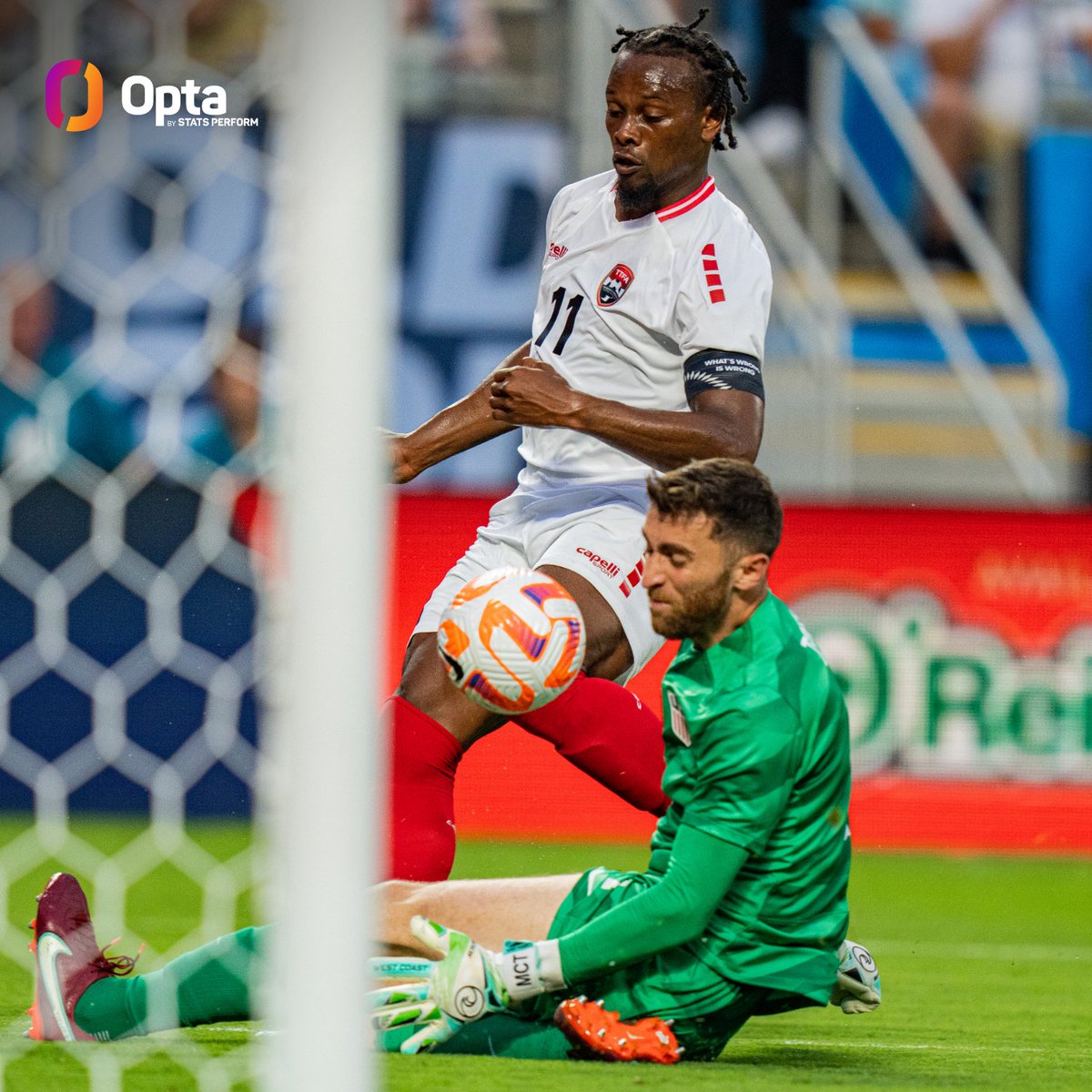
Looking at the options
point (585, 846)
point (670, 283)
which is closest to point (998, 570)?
point (585, 846)

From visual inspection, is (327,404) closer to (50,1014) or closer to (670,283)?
(50,1014)

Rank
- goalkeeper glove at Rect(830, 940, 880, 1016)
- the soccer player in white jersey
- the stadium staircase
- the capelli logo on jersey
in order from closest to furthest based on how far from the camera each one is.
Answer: goalkeeper glove at Rect(830, 940, 880, 1016) → the soccer player in white jersey → the capelli logo on jersey → the stadium staircase

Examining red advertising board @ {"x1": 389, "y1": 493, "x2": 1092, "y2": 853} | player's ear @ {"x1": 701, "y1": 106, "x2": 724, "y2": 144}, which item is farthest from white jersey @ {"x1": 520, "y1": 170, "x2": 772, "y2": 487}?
red advertising board @ {"x1": 389, "y1": 493, "x2": 1092, "y2": 853}

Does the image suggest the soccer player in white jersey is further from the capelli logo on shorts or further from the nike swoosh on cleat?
the nike swoosh on cleat

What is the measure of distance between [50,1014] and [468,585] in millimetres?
1002

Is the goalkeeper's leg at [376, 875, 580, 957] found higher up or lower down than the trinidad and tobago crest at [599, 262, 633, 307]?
lower down

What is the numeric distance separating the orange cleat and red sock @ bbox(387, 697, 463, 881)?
0.50 meters

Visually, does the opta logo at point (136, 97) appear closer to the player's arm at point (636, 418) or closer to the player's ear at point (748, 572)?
the player's arm at point (636, 418)

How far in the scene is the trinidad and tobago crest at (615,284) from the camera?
12.6 ft

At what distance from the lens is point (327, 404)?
1885 millimetres

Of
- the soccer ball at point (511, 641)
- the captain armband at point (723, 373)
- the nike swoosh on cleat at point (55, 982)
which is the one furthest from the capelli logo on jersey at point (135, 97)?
the nike swoosh on cleat at point (55, 982)

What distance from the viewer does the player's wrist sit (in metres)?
3.11

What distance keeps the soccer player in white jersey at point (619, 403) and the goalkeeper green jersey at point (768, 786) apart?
43 cm

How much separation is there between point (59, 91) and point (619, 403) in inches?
140
